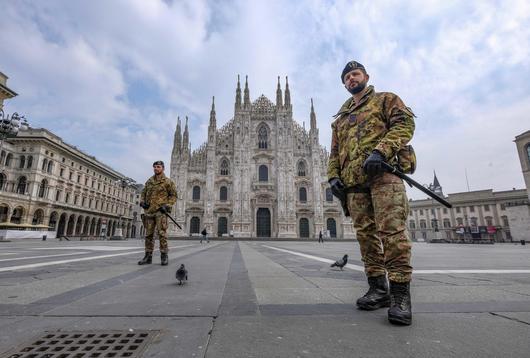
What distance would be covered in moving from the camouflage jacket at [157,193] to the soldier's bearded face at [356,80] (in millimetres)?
3279

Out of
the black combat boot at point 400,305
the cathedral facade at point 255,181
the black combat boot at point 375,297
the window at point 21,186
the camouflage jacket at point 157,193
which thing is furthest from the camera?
the cathedral facade at point 255,181

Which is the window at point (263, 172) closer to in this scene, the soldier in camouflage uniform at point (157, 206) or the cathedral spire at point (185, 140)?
the cathedral spire at point (185, 140)

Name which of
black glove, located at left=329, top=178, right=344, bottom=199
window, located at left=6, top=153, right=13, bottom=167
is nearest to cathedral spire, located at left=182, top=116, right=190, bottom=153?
window, located at left=6, top=153, right=13, bottom=167

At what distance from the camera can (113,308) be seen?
66.4 inches

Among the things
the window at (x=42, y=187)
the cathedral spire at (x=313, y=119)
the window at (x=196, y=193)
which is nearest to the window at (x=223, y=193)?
the window at (x=196, y=193)

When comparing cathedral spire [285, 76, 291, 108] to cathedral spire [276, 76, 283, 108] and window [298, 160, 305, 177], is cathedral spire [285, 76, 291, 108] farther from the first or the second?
window [298, 160, 305, 177]

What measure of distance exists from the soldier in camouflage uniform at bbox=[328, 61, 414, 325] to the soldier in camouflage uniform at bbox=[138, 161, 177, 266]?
3.11 metres

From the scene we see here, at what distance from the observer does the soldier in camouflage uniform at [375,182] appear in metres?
1.78

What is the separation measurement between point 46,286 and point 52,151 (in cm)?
3634

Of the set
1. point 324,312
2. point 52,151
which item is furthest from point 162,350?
point 52,151

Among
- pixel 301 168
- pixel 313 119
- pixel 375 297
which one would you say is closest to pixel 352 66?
pixel 375 297

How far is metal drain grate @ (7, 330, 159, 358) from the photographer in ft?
3.41

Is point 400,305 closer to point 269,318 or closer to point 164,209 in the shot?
point 269,318

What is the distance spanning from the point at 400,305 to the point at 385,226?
0.52 meters
